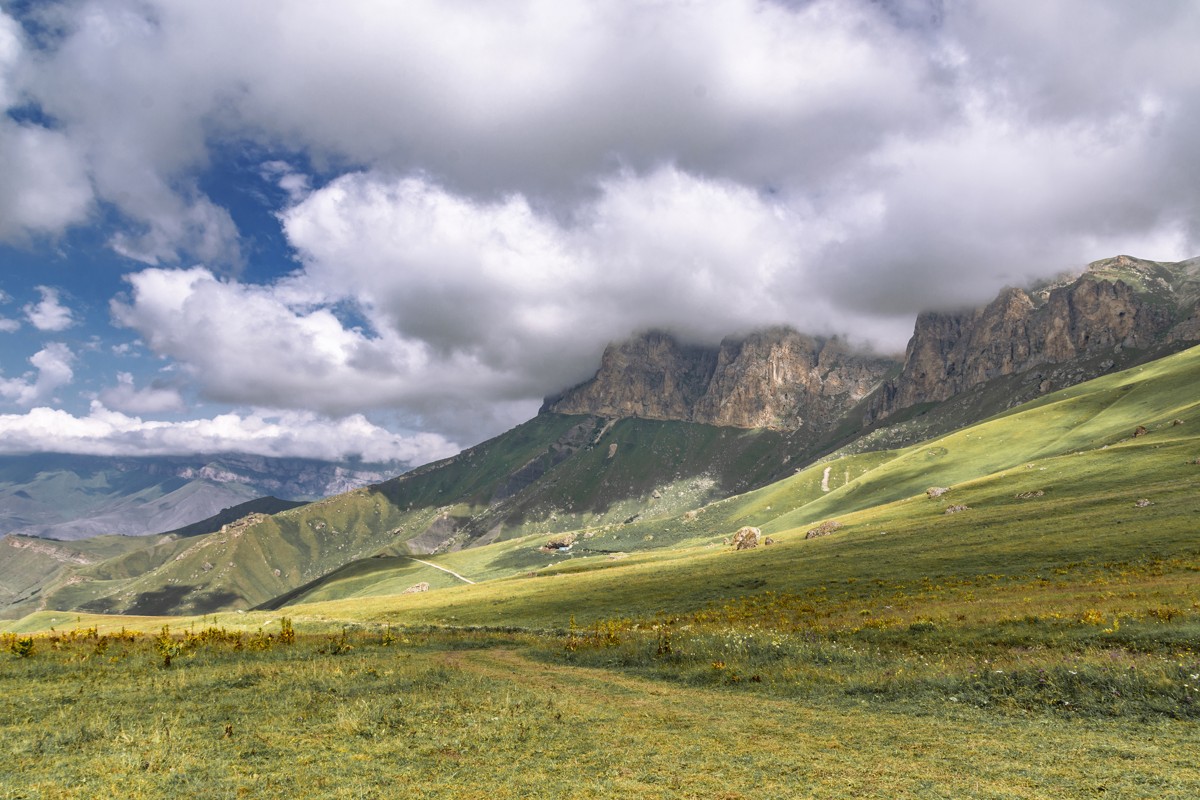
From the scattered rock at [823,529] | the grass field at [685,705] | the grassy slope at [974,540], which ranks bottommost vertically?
the scattered rock at [823,529]

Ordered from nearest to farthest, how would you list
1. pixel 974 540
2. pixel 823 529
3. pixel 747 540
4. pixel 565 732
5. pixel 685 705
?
1. pixel 565 732
2. pixel 685 705
3. pixel 974 540
4. pixel 823 529
5. pixel 747 540

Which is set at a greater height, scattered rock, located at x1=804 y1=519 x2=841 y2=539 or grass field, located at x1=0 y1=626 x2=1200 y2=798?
grass field, located at x1=0 y1=626 x2=1200 y2=798

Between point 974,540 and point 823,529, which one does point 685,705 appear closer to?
point 974,540

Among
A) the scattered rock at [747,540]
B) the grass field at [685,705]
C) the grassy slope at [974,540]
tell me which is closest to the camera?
the grass field at [685,705]

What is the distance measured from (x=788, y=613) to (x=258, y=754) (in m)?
43.3

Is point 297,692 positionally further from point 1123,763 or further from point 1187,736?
point 1187,736

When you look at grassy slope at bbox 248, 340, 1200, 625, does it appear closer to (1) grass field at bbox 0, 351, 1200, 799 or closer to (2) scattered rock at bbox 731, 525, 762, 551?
(2) scattered rock at bbox 731, 525, 762, 551

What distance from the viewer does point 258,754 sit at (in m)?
17.2

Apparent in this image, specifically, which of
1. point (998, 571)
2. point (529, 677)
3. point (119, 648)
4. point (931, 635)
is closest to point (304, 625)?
point (119, 648)

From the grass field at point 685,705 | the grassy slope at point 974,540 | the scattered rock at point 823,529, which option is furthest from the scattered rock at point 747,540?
the grass field at point 685,705

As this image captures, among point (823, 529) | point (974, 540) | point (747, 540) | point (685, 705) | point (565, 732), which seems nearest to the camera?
point (565, 732)

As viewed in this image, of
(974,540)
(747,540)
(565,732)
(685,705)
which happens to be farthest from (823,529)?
(565,732)

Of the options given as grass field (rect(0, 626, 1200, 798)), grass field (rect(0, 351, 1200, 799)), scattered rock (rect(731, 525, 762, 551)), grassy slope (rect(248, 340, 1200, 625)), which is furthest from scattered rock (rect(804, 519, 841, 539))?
grass field (rect(0, 626, 1200, 798))

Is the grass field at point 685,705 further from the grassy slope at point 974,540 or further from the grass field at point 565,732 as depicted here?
the grassy slope at point 974,540
